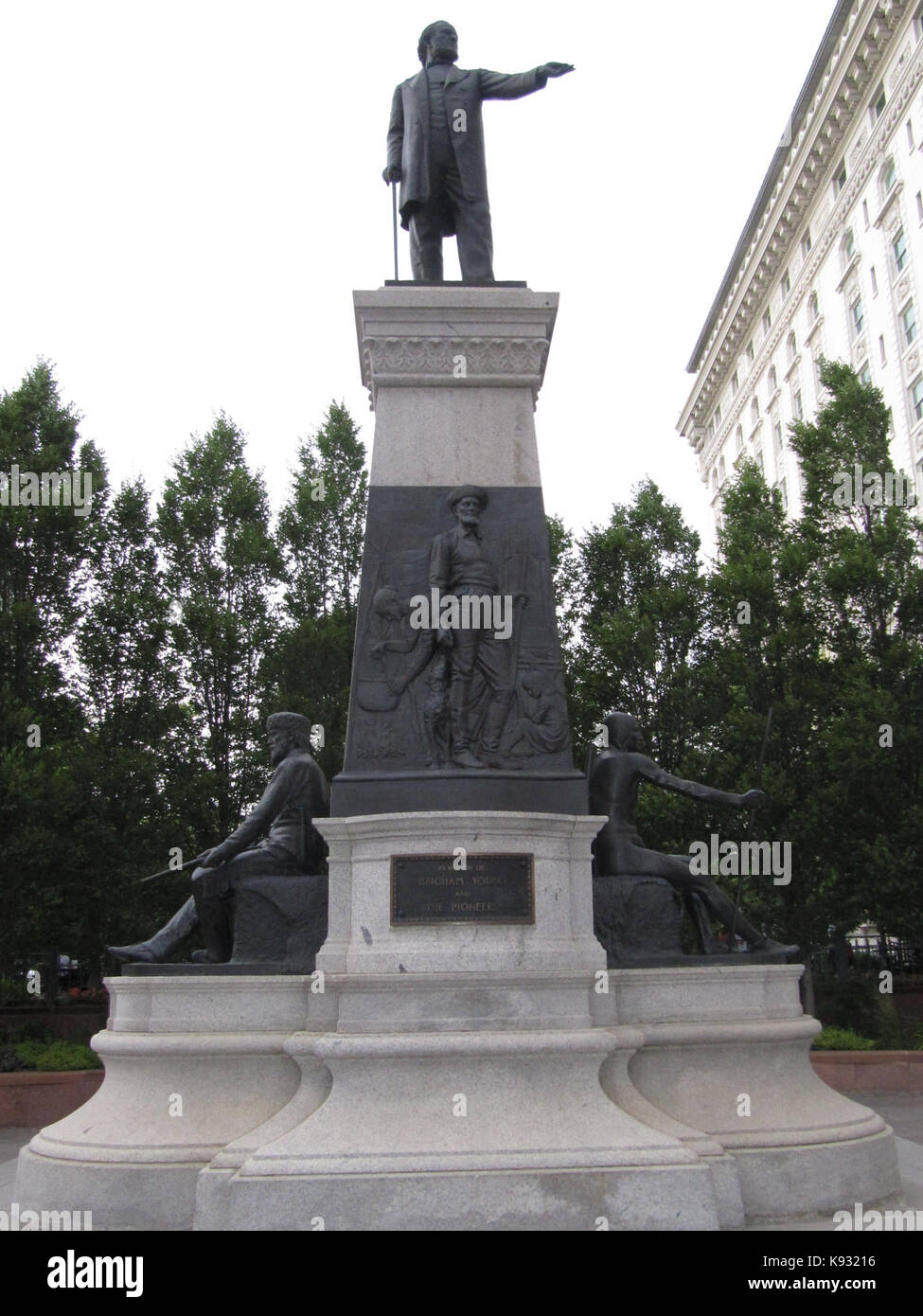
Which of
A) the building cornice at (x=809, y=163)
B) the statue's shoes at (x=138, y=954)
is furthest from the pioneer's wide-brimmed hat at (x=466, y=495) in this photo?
the building cornice at (x=809, y=163)

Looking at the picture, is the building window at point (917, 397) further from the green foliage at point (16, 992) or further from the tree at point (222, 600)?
the green foliage at point (16, 992)

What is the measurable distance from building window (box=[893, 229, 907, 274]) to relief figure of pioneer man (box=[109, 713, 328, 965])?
4352 centimetres

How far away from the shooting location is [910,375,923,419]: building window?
44119 millimetres

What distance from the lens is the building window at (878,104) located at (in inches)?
1825

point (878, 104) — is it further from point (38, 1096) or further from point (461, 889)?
point (461, 889)

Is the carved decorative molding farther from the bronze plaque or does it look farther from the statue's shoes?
the statue's shoes

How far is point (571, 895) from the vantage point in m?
8.58

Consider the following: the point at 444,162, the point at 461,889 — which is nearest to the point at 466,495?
the point at 461,889

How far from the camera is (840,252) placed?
172ft

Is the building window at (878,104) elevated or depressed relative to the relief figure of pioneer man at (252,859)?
elevated

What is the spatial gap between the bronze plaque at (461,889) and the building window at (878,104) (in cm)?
4797

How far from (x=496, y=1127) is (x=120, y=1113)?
2.79m
